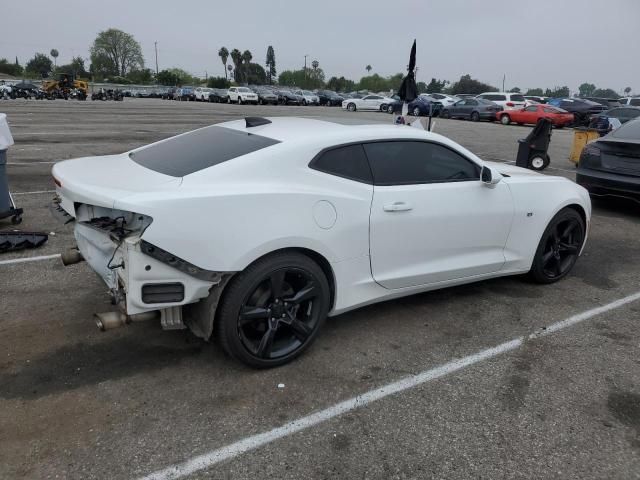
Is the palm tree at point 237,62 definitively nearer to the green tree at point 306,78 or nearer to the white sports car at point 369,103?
the green tree at point 306,78

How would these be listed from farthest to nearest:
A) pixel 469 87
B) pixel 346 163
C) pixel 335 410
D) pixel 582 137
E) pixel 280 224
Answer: pixel 469 87 < pixel 582 137 < pixel 346 163 < pixel 280 224 < pixel 335 410

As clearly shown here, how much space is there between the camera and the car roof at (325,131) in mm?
3451

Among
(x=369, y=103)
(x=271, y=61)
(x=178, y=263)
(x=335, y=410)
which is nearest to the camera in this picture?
(x=178, y=263)

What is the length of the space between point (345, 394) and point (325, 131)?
1.74 m

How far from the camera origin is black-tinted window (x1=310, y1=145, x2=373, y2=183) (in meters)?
3.39

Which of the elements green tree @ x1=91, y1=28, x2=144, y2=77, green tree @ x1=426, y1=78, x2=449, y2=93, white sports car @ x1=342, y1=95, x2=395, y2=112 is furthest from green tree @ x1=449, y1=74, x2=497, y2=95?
green tree @ x1=91, y1=28, x2=144, y2=77

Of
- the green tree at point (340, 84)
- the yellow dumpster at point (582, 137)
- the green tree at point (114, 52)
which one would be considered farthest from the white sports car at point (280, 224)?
the green tree at point (114, 52)

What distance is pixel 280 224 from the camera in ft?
10.0

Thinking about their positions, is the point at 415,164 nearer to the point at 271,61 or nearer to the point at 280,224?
the point at 280,224

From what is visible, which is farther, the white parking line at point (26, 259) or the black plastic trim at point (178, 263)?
the white parking line at point (26, 259)

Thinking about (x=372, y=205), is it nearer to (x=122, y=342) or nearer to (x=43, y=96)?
(x=122, y=342)

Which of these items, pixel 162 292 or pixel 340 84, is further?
pixel 340 84

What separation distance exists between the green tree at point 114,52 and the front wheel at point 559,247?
13480cm

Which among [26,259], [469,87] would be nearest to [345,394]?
[26,259]
